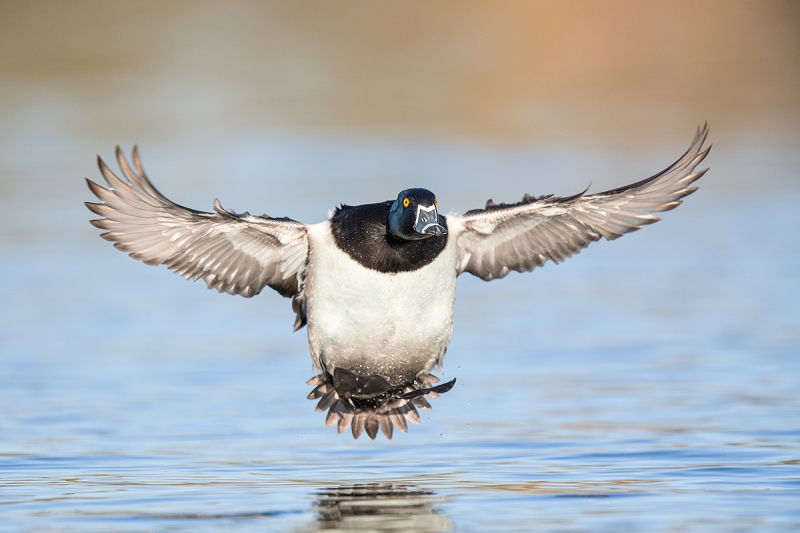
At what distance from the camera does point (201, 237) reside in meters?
7.73

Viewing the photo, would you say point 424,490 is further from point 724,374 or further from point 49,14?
point 49,14

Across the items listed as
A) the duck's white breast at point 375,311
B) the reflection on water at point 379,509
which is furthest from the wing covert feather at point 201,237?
Answer: the reflection on water at point 379,509

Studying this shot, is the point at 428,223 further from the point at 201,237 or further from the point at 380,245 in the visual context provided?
the point at 201,237

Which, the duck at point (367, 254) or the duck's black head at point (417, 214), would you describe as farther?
the duck at point (367, 254)

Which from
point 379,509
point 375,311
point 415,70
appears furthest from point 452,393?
point 415,70

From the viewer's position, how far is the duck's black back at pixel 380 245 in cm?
751

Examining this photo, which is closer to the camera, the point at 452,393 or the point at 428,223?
the point at 428,223

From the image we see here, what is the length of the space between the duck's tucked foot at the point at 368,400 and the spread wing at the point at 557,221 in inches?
36.0

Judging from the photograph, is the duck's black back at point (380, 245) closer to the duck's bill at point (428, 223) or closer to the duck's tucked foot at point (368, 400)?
the duck's bill at point (428, 223)

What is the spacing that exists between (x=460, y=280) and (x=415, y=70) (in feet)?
47.3

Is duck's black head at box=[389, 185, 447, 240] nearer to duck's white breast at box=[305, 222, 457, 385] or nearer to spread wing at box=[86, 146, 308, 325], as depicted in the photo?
duck's white breast at box=[305, 222, 457, 385]

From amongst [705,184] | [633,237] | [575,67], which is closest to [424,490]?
[633,237]

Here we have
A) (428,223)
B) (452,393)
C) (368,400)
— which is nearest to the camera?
(428,223)

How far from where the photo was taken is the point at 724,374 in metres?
9.98
